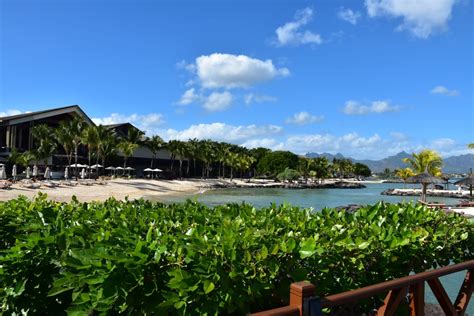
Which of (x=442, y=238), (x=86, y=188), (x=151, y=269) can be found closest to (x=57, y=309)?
(x=151, y=269)

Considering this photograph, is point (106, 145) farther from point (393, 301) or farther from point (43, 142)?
point (393, 301)

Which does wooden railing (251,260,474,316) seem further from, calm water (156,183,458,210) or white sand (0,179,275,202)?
white sand (0,179,275,202)

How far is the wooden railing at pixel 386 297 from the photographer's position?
2.31m

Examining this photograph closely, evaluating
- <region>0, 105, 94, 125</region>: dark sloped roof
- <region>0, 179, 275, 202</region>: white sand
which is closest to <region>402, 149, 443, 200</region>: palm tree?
<region>0, 179, 275, 202</region>: white sand

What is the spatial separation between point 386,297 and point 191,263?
5.50 feet

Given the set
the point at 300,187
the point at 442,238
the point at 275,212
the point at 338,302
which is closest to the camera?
the point at 338,302

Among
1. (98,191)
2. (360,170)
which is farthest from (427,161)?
(360,170)

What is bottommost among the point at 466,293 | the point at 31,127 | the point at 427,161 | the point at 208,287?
the point at 466,293

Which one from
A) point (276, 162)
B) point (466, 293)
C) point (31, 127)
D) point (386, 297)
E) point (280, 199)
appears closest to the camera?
point (386, 297)

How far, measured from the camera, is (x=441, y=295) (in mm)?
3713

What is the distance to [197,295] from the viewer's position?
8.79 feet

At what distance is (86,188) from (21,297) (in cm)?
4441

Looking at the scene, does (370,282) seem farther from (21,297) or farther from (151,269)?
(21,297)

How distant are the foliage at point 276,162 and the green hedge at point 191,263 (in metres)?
109
